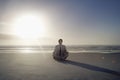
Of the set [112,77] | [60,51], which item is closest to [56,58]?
[60,51]

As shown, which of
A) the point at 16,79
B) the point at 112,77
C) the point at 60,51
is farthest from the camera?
the point at 60,51

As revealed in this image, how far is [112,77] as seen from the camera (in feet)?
31.2

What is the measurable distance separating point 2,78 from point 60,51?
7.53 m

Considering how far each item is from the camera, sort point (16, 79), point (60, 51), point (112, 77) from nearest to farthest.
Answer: point (16, 79), point (112, 77), point (60, 51)

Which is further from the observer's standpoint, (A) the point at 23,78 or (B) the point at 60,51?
(B) the point at 60,51

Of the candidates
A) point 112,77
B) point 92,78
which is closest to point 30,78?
point 92,78

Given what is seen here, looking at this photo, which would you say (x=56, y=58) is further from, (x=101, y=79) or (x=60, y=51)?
(x=101, y=79)

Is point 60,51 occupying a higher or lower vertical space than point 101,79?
higher

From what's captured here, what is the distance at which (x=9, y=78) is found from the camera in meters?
8.94

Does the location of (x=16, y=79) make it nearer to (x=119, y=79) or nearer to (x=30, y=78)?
(x=30, y=78)

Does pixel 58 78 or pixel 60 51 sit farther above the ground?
pixel 60 51

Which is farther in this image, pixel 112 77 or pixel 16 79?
pixel 112 77

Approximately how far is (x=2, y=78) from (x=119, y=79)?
15.4 ft

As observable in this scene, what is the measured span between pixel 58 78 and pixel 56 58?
7287 millimetres
